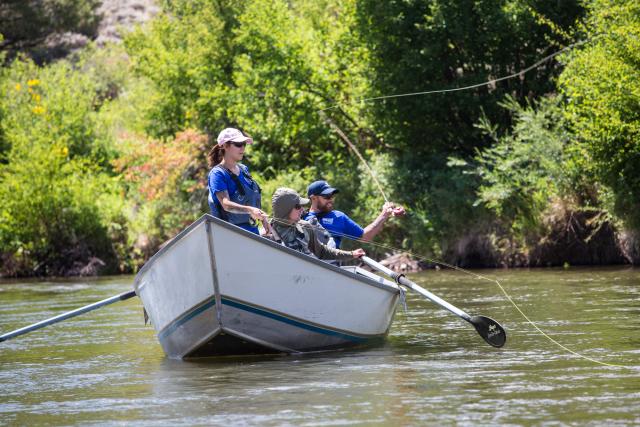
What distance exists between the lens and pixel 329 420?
7426mm

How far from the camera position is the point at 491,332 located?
→ 10758 mm

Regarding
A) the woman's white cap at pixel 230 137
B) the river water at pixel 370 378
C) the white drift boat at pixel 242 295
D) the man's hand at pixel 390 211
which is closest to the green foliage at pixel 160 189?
the river water at pixel 370 378

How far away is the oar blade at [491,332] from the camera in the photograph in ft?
35.1

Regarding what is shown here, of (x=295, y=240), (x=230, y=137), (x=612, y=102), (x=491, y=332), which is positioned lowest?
(x=491, y=332)

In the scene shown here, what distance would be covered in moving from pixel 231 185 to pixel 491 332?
2.81m

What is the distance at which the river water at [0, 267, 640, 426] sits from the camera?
7.63m

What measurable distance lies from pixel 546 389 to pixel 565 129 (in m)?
15.5

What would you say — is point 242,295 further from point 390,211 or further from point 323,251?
point 390,211

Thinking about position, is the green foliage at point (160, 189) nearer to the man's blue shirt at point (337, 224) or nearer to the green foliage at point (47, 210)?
the green foliage at point (47, 210)

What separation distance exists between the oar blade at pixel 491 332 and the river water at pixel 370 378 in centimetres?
11

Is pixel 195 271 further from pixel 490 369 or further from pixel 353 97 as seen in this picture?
pixel 353 97

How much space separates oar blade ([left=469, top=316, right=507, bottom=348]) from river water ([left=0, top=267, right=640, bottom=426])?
108 millimetres

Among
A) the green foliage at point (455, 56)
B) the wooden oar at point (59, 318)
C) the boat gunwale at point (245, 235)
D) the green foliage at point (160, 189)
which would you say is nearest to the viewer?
the boat gunwale at point (245, 235)

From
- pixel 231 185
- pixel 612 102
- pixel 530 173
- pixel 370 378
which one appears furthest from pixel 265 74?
pixel 370 378
